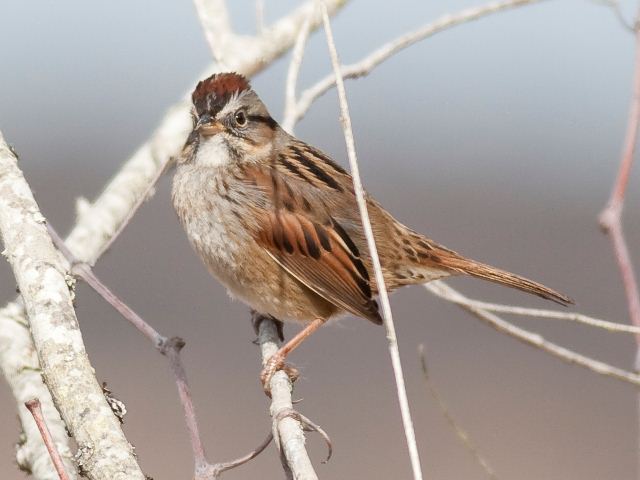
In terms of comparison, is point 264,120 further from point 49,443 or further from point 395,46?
point 49,443

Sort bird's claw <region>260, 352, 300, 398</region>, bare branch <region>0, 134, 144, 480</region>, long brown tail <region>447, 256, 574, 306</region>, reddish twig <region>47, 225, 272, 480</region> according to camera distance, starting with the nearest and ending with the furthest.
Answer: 1. bare branch <region>0, 134, 144, 480</region>
2. reddish twig <region>47, 225, 272, 480</region>
3. bird's claw <region>260, 352, 300, 398</region>
4. long brown tail <region>447, 256, 574, 306</region>

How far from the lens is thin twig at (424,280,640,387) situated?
2.83 meters

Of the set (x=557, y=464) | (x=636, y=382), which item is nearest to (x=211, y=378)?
(x=557, y=464)

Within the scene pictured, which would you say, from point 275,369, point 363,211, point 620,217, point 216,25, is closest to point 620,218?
point 620,217

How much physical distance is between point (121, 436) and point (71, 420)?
0.12m

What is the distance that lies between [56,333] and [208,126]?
1.57 meters

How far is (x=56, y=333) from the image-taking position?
2230 millimetres

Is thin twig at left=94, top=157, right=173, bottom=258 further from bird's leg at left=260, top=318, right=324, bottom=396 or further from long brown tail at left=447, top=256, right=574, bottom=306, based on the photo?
long brown tail at left=447, top=256, right=574, bottom=306

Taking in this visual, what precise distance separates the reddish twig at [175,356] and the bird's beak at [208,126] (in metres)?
0.95

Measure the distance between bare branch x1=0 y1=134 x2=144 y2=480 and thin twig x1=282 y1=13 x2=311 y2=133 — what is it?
1275 millimetres

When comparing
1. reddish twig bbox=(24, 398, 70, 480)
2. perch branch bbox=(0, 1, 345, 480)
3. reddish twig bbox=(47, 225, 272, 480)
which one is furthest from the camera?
perch branch bbox=(0, 1, 345, 480)

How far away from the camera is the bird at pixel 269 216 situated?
3.70 metres

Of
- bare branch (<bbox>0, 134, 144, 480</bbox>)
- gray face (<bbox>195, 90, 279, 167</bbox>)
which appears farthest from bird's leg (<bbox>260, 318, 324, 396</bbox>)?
bare branch (<bbox>0, 134, 144, 480</bbox>)

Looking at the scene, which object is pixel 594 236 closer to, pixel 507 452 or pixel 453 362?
pixel 453 362
